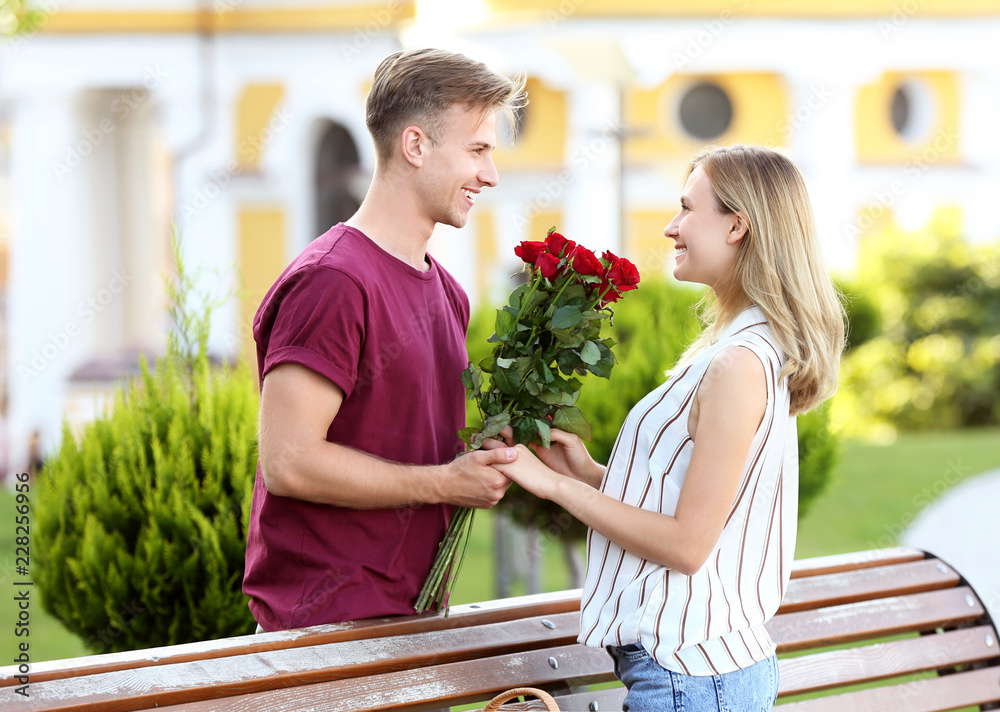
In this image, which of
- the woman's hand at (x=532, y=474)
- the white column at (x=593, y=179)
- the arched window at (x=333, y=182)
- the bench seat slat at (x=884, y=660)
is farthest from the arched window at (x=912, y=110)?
the woman's hand at (x=532, y=474)

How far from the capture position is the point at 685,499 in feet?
6.72

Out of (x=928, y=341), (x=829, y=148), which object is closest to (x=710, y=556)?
(x=928, y=341)

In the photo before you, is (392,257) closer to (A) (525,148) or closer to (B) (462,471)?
(B) (462,471)

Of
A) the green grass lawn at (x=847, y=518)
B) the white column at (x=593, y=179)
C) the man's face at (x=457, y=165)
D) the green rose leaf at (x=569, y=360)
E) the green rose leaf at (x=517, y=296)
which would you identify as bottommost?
the green grass lawn at (x=847, y=518)

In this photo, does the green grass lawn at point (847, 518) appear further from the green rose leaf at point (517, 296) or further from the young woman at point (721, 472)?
the green rose leaf at point (517, 296)

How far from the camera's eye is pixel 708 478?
202 cm

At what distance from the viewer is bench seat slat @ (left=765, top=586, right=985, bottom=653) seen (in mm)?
2910

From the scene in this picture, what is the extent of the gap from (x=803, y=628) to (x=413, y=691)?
1.19 meters

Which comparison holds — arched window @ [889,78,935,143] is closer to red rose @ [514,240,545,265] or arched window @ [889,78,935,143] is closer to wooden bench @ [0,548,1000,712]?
wooden bench @ [0,548,1000,712]

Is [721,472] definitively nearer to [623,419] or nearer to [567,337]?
[567,337]

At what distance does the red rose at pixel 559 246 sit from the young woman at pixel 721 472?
23 cm

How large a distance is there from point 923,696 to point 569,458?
1.34 m

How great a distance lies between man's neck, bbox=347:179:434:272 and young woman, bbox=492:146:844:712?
579mm

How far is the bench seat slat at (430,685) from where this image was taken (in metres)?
2.18
